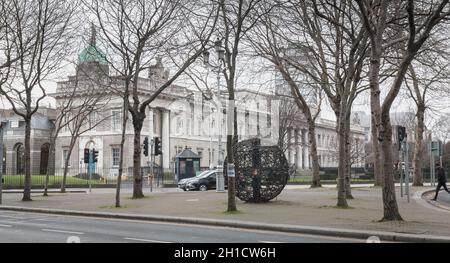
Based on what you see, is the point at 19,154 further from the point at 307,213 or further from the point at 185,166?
the point at 307,213

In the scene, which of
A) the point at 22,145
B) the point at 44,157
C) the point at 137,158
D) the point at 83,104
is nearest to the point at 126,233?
the point at 137,158

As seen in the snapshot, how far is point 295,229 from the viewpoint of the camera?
51.3 ft

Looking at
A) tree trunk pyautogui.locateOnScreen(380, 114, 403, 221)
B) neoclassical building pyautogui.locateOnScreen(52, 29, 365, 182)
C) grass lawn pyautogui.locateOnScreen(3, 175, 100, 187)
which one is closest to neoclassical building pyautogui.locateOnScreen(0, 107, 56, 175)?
neoclassical building pyautogui.locateOnScreen(52, 29, 365, 182)

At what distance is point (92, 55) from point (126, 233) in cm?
1607

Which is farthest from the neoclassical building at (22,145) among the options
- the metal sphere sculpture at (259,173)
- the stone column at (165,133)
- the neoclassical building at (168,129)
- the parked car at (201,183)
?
the metal sphere sculpture at (259,173)

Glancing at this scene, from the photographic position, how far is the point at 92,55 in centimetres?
2906

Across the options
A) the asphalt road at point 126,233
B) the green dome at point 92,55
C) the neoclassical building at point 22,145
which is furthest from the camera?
the neoclassical building at point 22,145

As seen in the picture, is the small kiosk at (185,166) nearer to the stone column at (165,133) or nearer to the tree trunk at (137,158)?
the tree trunk at (137,158)

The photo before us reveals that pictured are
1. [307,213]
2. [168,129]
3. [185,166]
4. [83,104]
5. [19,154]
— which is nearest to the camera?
[307,213]

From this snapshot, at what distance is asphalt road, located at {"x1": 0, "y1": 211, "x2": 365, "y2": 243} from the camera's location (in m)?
13.4

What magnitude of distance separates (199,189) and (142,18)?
18.3 metres

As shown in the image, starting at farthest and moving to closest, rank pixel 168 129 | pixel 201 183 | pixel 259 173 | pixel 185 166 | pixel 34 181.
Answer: pixel 168 129, pixel 34 181, pixel 185 166, pixel 201 183, pixel 259 173

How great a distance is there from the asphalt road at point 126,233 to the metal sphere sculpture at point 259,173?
6.78 meters

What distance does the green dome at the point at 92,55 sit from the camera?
1112 inches
